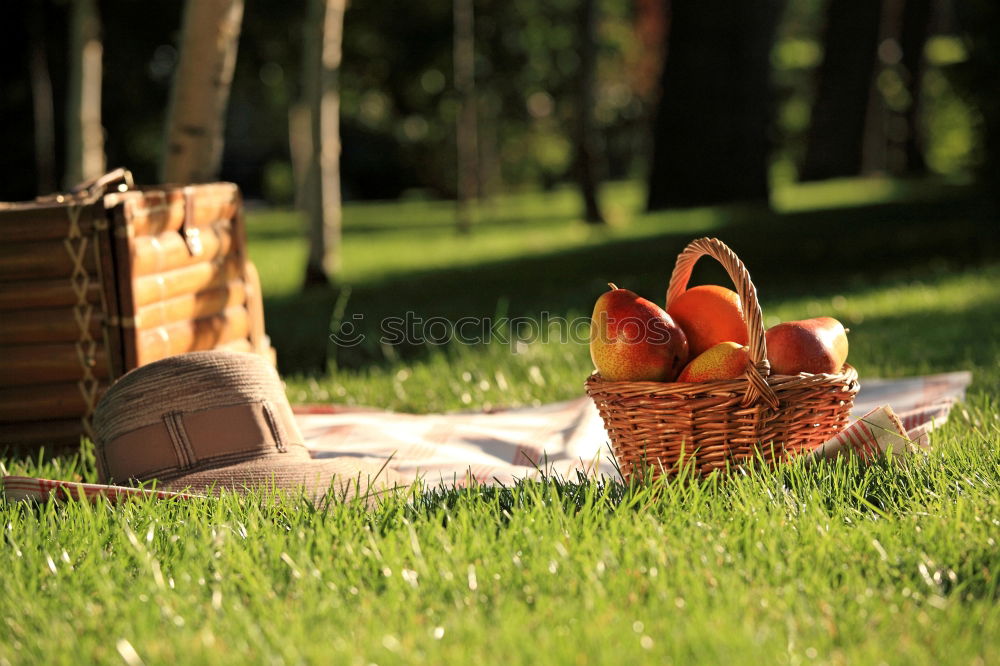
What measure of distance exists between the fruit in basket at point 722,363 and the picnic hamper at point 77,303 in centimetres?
214

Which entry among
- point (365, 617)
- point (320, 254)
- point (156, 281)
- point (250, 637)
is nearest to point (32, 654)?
point (250, 637)

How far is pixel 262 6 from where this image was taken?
60.8ft

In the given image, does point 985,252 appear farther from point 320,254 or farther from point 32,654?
point 32,654

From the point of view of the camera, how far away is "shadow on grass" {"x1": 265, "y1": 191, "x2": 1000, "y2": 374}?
8.12m

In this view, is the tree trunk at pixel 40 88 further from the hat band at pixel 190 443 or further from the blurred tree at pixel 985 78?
the hat band at pixel 190 443

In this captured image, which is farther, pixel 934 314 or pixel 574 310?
pixel 574 310

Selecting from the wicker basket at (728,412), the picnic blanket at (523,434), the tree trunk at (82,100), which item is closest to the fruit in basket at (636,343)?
the wicker basket at (728,412)

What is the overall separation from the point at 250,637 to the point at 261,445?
141 centimetres

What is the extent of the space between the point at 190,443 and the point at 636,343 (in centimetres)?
146

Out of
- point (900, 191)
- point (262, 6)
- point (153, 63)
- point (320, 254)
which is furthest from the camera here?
point (153, 63)

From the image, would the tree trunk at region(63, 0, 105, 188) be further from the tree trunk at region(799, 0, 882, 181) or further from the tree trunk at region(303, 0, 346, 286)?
the tree trunk at region(799, 0, 882, 181)

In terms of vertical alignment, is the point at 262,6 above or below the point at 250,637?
above

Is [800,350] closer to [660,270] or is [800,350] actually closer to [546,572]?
[546,572]

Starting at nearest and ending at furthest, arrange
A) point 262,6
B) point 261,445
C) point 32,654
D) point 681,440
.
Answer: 1. point 32,654
2. point 681,440
3. point 261,445
4. point 262,6
